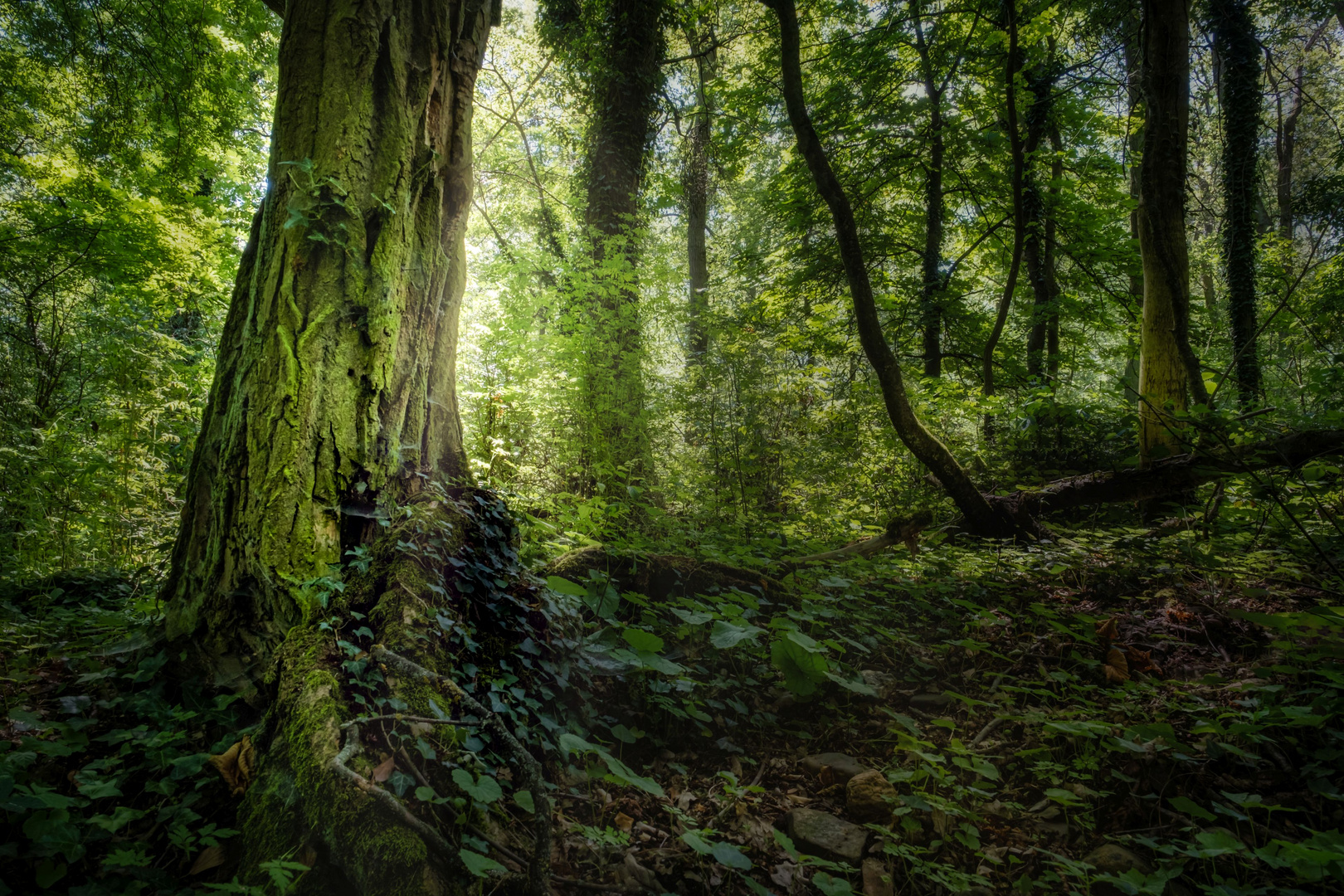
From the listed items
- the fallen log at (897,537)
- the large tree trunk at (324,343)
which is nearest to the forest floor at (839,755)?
the large tree trunk at (324,343)

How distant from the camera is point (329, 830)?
1289 mm

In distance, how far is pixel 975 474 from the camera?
6.05 meters

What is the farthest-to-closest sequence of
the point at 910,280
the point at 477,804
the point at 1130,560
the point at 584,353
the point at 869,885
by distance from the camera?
the point at 910,280
the point at 584,353
the point at 1130,560
the point at 869,885
the point at 477,804

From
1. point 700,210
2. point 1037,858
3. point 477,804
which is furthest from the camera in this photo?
point 700,210

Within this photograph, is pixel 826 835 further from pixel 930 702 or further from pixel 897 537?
pixel 897 537

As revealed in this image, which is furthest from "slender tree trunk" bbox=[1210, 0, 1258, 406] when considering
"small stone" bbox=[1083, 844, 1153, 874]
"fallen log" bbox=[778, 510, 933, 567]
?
"small stone" bbox=[1083, 844, 1153, 874]

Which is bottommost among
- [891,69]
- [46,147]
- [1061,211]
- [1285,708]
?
[1285,708]

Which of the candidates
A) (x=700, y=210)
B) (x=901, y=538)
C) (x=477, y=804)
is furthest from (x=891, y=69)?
(x=477, y=804)

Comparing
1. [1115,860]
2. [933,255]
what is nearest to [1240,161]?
[933,255]

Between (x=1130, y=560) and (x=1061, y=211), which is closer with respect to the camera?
(x=1130, y=560)

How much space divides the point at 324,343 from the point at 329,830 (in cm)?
164

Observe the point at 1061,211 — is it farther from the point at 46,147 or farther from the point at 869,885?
the point at 46,147

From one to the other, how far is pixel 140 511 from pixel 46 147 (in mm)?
5253

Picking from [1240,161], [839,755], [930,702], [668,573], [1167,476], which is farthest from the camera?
[1240,161]
